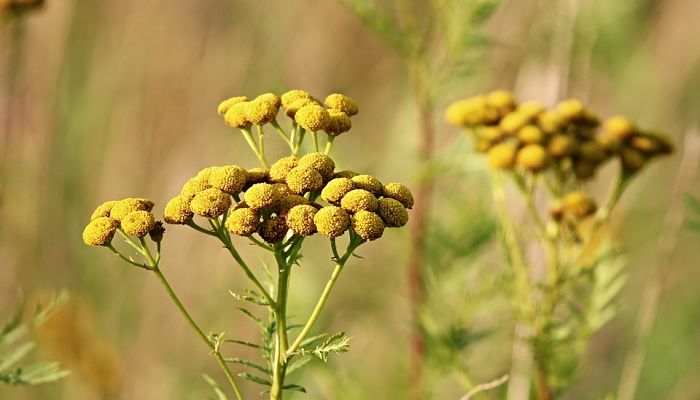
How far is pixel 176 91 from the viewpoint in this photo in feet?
14.5

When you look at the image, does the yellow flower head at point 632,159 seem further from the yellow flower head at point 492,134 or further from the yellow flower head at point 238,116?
the yellow flower head at point 238,116

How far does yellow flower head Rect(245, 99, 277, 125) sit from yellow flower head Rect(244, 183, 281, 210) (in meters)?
0.22

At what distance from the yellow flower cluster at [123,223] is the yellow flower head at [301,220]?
0.82ft

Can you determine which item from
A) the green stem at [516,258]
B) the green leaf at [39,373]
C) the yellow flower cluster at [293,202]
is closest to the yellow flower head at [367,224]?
the yellow flower cluster at [293,202]

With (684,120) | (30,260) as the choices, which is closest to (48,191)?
(30,260)

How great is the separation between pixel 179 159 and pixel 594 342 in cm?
242

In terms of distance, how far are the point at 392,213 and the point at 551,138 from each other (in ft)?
3.14

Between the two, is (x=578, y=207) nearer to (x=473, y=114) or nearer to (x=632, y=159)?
(x=632, y=159)

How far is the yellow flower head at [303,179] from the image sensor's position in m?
1.43

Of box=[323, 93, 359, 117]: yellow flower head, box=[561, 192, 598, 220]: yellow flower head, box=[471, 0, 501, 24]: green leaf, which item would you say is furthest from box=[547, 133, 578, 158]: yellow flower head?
box=[323, 93, 359, 117]: yellow flower head

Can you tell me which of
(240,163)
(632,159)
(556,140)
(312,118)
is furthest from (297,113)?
(240,163)

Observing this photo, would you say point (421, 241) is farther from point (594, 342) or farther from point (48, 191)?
point (594, 342)

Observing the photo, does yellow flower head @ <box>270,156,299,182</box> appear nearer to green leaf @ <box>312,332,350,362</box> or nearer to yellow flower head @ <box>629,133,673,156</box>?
green leaf @ <box>312,332,350,362</box>

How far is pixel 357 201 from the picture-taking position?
4.58 feet
